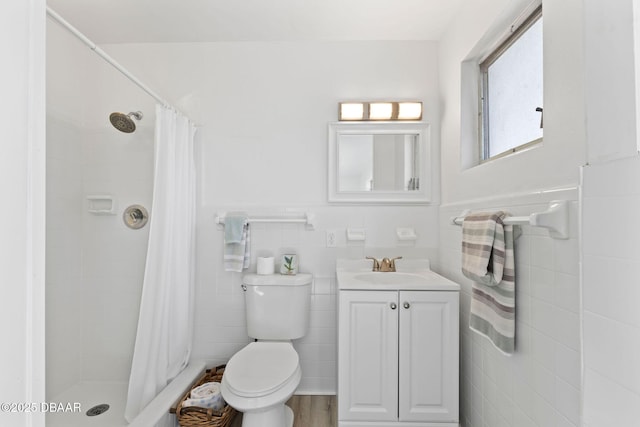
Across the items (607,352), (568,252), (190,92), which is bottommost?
(607,352)

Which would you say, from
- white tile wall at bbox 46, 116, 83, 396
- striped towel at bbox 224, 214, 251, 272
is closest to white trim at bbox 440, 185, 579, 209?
striped towel at bbox 224, 214, 251, 272

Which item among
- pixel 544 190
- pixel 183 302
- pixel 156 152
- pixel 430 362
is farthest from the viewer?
pixel 183 302

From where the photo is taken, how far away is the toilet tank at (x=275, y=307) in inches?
72.9

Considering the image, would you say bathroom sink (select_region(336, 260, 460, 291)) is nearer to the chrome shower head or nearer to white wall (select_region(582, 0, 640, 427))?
white wall (select_region(582, 0, 640, 427))

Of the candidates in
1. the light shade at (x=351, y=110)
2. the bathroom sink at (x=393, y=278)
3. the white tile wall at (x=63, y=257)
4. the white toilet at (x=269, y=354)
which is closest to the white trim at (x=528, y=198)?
the bathroom sink at (x=393, y=278)

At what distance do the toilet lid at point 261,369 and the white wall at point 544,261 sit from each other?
0.94 meters

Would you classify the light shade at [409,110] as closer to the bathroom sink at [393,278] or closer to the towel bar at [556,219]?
the bathroom sink at [393,278]

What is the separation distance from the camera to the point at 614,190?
774 millimetres

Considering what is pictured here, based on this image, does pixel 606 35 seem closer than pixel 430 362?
Yes

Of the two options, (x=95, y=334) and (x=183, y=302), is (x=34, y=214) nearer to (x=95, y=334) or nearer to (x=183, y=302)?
(x=183, y=302)

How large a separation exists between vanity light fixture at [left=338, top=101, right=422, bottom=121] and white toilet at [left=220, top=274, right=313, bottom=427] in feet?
3.64

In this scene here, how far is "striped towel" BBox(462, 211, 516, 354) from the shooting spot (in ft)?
3.87

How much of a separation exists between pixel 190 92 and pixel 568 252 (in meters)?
2.25

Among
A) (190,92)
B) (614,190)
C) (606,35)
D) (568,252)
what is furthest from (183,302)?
(606,35)
